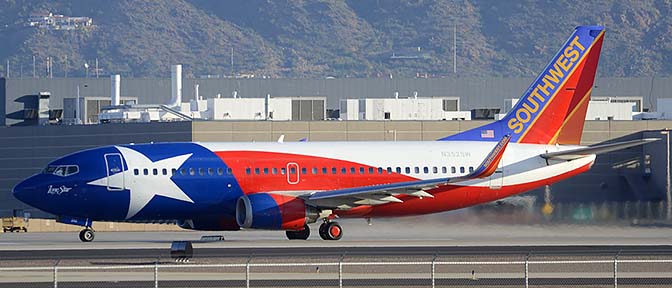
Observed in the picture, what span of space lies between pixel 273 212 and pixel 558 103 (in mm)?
13533

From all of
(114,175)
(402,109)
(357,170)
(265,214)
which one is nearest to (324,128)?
(402,109)

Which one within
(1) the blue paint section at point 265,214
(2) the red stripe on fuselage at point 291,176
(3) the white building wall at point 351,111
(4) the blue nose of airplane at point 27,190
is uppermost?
(3) the white building wall at point 351,111

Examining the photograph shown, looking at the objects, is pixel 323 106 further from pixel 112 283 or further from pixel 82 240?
pixel 112 283

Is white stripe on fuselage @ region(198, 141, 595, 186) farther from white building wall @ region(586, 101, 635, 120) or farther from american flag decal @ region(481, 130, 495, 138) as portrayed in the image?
white building wall @ region(586, 101, 635, 120)

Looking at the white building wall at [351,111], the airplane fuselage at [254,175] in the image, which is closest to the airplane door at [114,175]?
the airplane fuselage at [254,175]

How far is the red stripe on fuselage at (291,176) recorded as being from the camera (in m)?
56.7

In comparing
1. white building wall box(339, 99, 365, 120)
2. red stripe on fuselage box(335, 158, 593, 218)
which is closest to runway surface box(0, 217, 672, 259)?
red stripe on fuselage box(335, 158, 593, 218)

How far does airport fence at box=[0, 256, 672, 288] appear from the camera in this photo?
38.5 m

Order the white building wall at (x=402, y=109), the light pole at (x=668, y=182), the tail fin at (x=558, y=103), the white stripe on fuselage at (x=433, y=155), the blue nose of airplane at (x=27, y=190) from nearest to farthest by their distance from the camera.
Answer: the blue nose of airplane at (x=27, y=190) < the white stripe on fuselage at (x=433, y=155) < the tail fin at (x=558, y=103) < the light pole at (x=668, y=182) < the white building wall at (x=402, y=109)

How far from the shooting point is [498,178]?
58719 millimetres

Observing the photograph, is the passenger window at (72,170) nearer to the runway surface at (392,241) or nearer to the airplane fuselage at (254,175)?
the airplane fuselage at (254,175)

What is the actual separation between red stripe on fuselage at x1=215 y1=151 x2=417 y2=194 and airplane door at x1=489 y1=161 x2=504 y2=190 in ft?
14.2

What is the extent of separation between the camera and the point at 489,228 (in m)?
61.7

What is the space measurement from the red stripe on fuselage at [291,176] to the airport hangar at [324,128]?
11884mm
